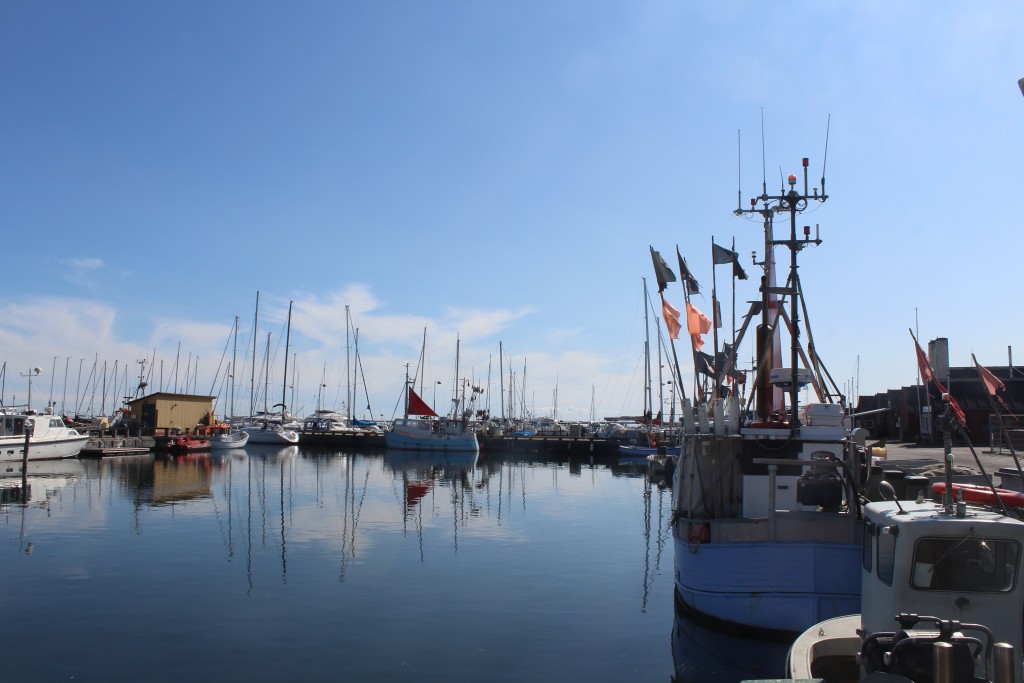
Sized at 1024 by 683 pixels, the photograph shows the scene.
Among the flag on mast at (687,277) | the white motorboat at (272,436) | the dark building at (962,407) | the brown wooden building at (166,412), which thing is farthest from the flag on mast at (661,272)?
the white motorboat at (272,436)

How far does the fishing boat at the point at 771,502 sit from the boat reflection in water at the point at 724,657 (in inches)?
11.5

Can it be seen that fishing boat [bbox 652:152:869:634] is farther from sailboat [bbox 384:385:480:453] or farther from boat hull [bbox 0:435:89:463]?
sailboat [bbox 384:385:480:453]

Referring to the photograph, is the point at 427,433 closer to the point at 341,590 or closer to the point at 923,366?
the point at 341,590

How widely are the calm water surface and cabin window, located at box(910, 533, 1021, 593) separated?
565 centimetres

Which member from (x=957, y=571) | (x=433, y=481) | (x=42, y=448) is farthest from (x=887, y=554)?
(x=42, y=448)

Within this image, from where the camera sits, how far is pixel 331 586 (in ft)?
69.7

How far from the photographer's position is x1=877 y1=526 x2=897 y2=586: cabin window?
10141mm

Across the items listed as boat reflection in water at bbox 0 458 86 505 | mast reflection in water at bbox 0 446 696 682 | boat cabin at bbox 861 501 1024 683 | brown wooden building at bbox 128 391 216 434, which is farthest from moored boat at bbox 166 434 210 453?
boat cabin at bbox 861 501 1024 683

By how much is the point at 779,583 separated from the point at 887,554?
5.57 meters

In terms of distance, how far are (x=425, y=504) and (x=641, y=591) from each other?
68.6 feet

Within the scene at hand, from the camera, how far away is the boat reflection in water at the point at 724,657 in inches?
571

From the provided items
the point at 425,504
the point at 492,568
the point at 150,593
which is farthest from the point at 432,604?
the point at 425,504

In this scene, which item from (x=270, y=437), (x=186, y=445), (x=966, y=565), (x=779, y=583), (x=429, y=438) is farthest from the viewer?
(x=270, y=437)

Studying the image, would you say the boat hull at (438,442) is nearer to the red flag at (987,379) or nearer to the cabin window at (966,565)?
the red flag at (987,379)
